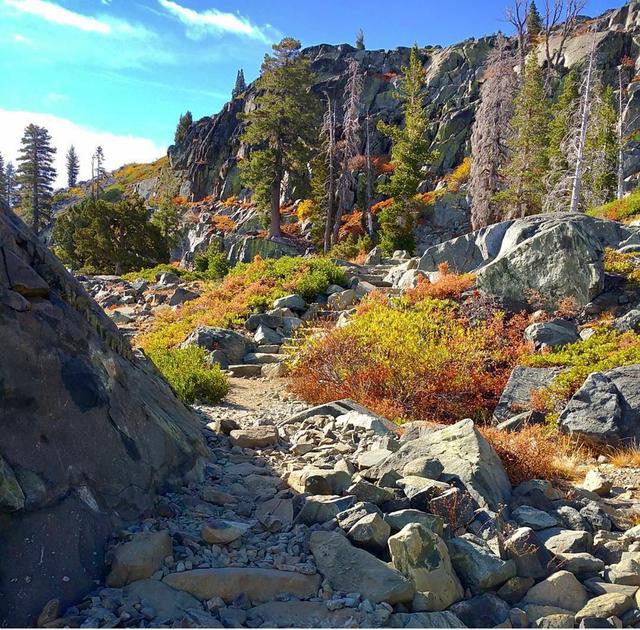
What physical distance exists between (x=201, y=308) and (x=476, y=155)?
69.9 feet

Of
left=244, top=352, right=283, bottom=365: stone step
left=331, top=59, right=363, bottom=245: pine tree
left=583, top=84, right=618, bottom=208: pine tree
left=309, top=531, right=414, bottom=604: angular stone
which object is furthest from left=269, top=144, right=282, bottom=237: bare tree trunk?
left=309, top=531, right=414, bottom=604: angular stone

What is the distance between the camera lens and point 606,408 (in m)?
7.56

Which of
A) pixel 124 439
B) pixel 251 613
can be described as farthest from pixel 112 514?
pixel 251 613

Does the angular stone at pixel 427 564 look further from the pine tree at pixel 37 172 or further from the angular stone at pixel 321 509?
the pine tree at pixel 37 172

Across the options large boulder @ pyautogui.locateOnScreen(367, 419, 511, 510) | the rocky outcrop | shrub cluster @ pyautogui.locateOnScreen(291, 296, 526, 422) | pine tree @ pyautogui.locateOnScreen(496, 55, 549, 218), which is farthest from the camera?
the rocky outcrop

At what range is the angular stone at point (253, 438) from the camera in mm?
6438

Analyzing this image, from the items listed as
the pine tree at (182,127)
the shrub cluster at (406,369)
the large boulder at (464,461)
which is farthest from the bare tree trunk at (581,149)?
the pine tree at (182,127)

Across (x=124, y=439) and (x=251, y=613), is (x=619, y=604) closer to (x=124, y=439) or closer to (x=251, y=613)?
(x=251, y=613)

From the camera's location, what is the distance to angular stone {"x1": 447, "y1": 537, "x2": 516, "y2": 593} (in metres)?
3.78

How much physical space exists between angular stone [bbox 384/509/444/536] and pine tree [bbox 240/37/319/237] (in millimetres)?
34213

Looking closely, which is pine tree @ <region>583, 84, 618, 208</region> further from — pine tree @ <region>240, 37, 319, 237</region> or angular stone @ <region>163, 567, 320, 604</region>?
angular stone @ <region>163, 567, 320, 604</region>

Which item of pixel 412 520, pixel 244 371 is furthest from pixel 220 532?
pixel 244 371

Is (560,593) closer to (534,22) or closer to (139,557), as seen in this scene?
(139,557)

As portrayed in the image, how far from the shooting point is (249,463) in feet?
19.2
